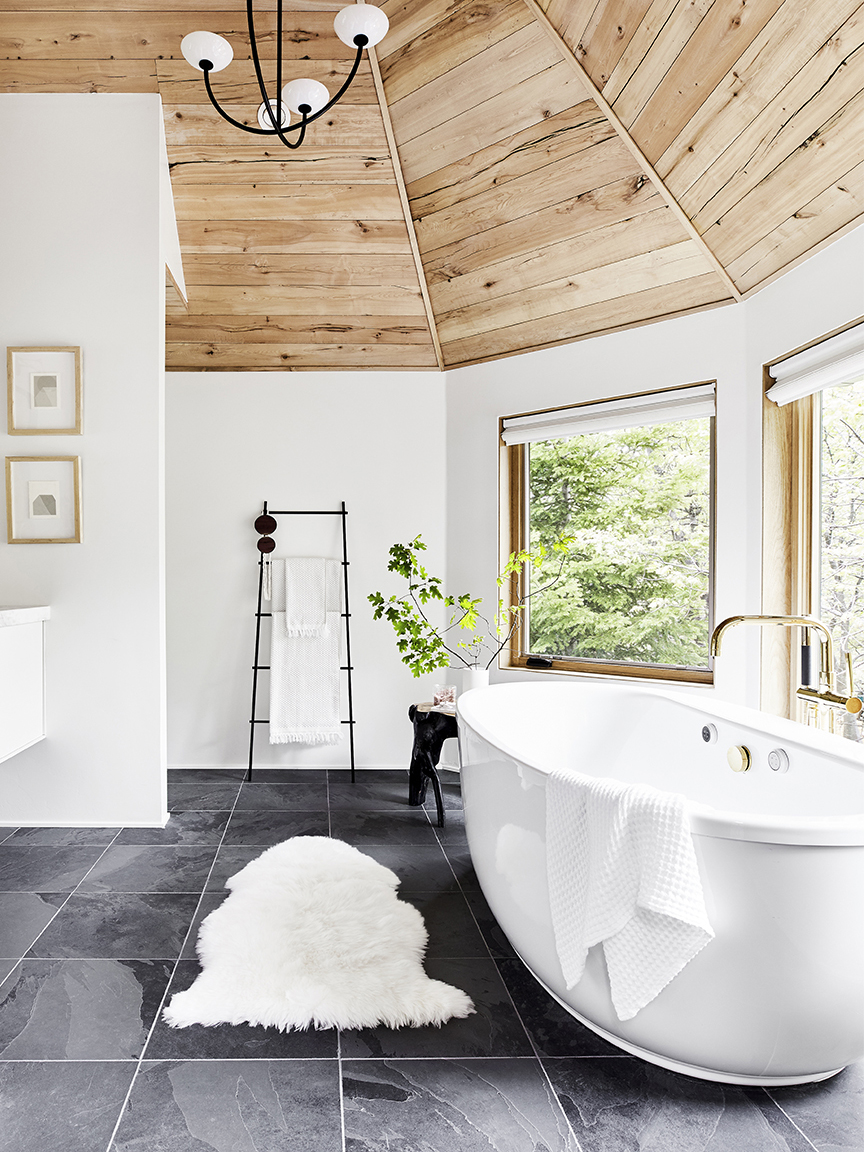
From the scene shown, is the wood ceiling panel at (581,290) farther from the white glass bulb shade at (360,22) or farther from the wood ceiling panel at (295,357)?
the white glass bulb shade at (360,22)

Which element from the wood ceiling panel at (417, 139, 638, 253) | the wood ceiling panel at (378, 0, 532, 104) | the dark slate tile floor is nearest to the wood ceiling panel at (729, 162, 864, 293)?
the wood ceiling panel at (417, 139, 638, 253)

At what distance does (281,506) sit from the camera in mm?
4082

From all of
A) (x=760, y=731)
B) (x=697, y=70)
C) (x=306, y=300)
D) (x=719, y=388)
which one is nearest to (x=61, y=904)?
(x=760, y=731)

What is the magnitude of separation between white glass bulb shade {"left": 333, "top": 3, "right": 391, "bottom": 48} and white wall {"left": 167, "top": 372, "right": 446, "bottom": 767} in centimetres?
206

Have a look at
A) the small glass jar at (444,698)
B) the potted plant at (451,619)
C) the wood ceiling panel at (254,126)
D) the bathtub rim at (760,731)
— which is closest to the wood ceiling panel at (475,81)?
the wood ceiling panel at (254,126)

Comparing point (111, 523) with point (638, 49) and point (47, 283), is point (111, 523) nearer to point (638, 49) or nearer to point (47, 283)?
point (47, 283)

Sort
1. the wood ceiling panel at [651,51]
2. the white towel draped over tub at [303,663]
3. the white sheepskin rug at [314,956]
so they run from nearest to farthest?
1. the white sheepskin rug at [314,956]
2. the wood ceiling panel at [651,51]
3. the white towel draped over tub at [303,663]

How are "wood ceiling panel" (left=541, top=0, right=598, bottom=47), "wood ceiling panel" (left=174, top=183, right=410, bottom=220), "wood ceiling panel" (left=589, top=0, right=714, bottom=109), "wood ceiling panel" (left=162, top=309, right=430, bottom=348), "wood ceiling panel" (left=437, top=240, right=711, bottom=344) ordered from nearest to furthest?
"wood ceiling panel" (left=589, top=0, right=714, bottom=109)
"wood ceiling panel" (left=541, top=0, right=598, bottom=47)
"wood ceiling panel" (left=437, top=240, right=711, bottom=344)
"wood ceiling panel" (left=174, top=183, right=410, bottom=220)
"wood ceiling panel" (left=162, top=309, right=430, bottom=348)

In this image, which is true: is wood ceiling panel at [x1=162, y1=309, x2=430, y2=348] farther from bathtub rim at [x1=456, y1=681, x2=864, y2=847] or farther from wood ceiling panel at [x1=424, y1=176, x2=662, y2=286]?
bathtub rim at [x1=456, y1=681, x2=864, y2=847]

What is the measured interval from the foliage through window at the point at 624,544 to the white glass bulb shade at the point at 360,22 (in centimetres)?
189

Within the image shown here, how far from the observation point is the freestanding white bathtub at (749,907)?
53.8 inches

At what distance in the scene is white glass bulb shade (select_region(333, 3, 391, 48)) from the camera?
202 centimetres

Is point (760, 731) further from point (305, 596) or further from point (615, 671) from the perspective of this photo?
point (305, 596)

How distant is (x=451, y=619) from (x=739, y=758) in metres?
1.99
